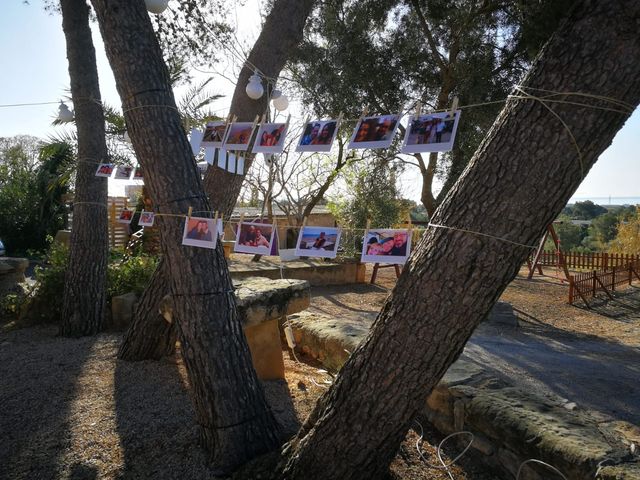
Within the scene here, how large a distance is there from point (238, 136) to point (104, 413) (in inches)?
83.5

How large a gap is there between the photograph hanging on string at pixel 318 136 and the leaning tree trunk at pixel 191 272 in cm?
73

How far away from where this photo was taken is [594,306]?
11.2 metres

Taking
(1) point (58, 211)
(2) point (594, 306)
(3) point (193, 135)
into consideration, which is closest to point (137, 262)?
(3) point (193, 135)

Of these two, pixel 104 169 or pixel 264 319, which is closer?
pixel 264 319

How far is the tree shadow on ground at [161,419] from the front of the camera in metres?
2.75

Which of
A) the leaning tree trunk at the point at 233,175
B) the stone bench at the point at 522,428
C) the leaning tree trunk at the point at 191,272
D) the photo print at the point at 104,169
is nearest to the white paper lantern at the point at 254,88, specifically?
the leaning tree trunk at the point at 233,175

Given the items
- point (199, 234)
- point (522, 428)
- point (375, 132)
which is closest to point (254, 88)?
point (375, 132)

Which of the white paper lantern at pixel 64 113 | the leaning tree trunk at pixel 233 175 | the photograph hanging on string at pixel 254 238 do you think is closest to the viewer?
the photograph hanging on string at pixel 254 238

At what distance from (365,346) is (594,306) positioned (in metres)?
10.7

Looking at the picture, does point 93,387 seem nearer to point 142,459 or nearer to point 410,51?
point 142,459

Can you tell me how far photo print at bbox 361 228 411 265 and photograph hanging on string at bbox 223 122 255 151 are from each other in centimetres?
118

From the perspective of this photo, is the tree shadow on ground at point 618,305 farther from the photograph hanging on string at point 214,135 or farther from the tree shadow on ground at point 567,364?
the photograph hanging on string at point 214,135

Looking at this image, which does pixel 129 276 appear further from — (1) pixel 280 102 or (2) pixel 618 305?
(2) pixel 618 305

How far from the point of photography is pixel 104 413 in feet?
11.1
